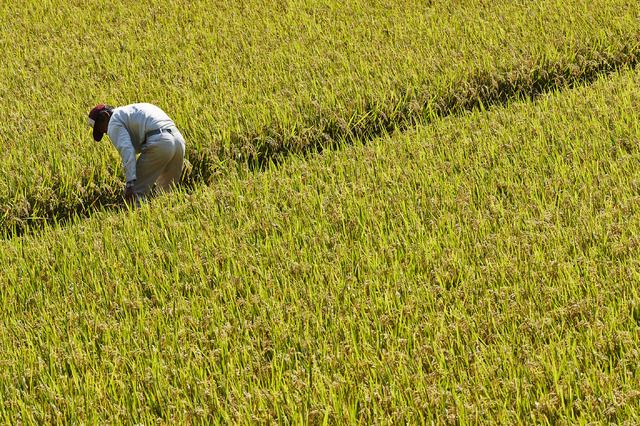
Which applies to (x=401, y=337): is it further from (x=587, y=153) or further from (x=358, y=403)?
(x=587, y=153)

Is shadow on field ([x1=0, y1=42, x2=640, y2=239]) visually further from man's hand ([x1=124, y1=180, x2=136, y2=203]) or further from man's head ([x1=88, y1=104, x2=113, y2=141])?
man's head ([x1=88, y1=104, x2=113, y2=141])

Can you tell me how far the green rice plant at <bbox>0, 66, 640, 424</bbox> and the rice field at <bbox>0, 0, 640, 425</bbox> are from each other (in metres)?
0.02

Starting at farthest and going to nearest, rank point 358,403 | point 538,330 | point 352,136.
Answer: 1. point 352,136
2. point 538,330
3. point 358,403

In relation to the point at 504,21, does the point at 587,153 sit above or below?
below

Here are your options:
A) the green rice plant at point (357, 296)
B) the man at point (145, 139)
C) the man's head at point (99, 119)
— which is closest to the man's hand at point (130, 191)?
the man at point (145, 139)

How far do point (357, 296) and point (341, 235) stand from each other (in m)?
0.61

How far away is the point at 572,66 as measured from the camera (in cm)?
600

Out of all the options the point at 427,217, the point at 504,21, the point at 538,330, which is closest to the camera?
the point at 538,330

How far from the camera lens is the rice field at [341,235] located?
2.46m

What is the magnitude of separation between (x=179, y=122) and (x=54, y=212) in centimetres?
122

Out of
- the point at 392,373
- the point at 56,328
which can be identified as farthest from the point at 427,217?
the point at 56,328

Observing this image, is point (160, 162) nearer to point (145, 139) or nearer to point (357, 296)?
point (145, 139)

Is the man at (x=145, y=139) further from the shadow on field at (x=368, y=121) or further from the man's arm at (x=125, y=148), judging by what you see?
the shadow on field at (x=368, y=121)

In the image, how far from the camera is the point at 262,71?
6359 mm
